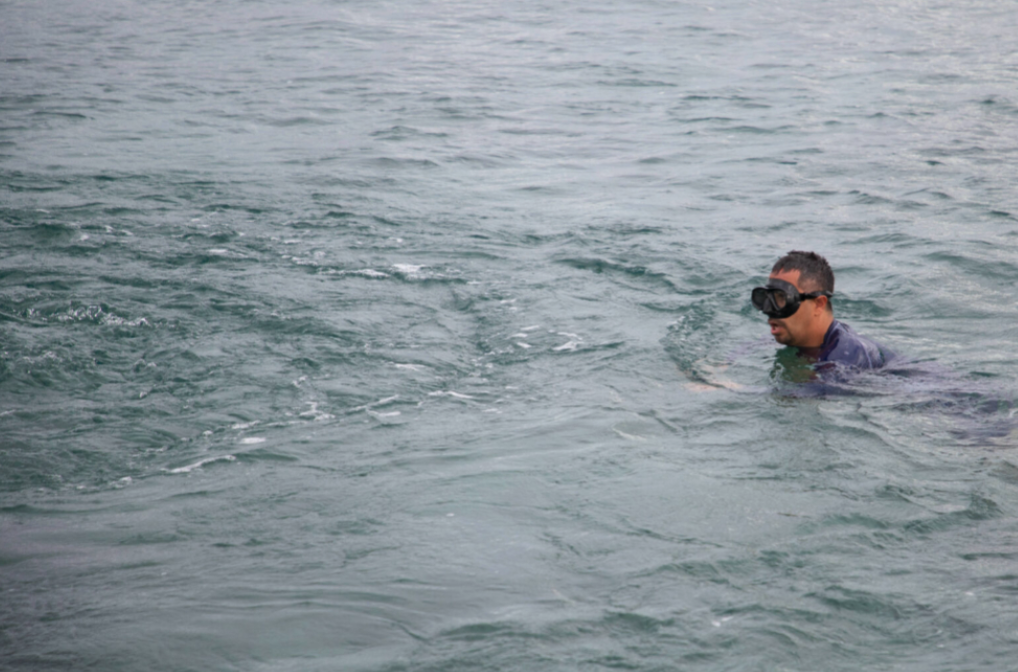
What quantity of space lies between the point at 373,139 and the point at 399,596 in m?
10.9

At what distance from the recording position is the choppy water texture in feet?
12.3

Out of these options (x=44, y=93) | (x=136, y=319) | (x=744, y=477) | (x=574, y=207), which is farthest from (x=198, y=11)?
(x=744, y=477)

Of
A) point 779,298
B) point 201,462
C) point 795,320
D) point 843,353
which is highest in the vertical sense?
point 779,298

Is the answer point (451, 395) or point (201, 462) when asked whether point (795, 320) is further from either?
point (201, 462)

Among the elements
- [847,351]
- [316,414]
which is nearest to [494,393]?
[316,414]

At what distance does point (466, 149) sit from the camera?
1362 centimetres

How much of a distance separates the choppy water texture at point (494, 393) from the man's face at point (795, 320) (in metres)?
0.35

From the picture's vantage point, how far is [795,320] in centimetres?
606

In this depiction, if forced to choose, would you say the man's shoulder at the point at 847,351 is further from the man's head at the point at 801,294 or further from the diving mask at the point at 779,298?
the diving mask at the point at 779,298

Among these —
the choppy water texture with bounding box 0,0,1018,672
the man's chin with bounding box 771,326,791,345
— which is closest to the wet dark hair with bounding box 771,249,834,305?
the man's chin with bounding box 771,326,791,345

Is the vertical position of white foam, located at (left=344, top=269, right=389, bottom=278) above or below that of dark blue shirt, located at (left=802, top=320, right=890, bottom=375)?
below

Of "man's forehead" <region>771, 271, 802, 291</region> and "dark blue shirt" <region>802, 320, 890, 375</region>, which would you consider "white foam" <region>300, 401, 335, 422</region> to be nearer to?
"man's forehead" <region>771, 271, 802, 291</region>

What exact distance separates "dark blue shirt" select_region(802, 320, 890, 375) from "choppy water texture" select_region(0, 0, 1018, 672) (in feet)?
0.65

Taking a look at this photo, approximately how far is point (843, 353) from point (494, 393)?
2.14 metres
